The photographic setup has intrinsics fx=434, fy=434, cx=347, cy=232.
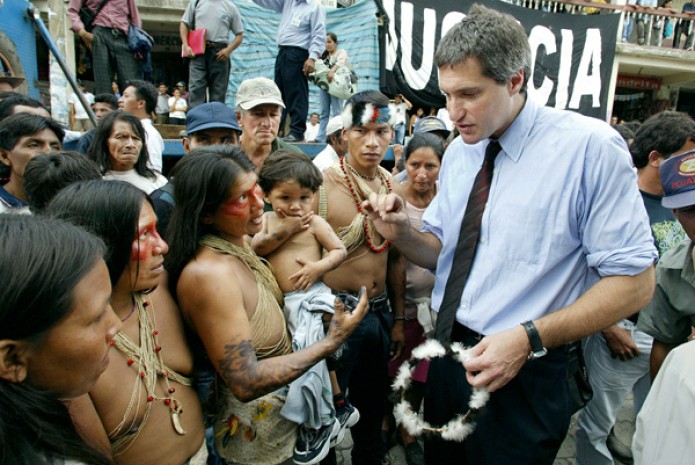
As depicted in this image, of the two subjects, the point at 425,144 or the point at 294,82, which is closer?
the point at 425,144

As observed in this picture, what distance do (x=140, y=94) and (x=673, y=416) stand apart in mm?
5021

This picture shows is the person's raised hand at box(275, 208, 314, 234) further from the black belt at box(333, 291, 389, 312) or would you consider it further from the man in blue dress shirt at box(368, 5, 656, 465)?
the man in blue dress shirt at box(368, 5, 656, 465)

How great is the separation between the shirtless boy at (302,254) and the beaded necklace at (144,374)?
0.62 meters

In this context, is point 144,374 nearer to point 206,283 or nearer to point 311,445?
point 206,283

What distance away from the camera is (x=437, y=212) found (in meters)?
2.22

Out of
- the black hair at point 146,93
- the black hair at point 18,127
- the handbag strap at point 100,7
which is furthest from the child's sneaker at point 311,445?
the handbag strap at point 100,7

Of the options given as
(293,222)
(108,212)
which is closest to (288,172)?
(293,222)

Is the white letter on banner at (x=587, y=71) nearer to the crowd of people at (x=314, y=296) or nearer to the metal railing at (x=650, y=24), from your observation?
the metal railing at (x=650, y=24)

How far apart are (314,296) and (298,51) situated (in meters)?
4.73

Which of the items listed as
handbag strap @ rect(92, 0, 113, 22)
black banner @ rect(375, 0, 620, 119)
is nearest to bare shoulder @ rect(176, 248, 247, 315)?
handbag strap @ rect(92, 0, 113, 22)

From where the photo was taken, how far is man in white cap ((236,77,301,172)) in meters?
3.10

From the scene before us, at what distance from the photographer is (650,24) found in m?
15.3

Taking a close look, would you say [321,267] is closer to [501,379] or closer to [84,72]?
[501,379]

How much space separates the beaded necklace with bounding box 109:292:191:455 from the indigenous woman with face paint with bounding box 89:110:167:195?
181 cm
